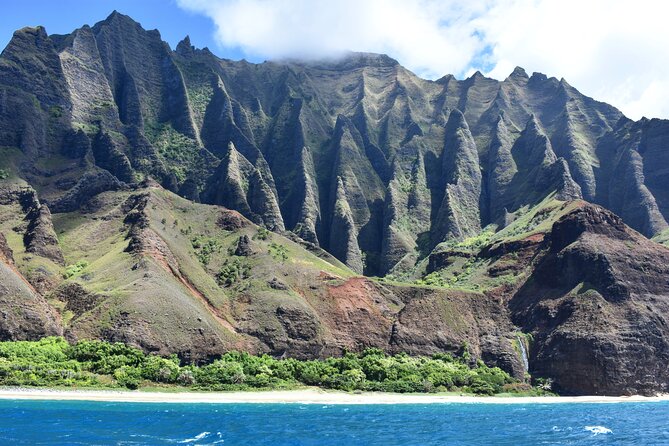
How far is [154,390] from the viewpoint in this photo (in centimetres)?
11719

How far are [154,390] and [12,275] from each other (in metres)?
42.0

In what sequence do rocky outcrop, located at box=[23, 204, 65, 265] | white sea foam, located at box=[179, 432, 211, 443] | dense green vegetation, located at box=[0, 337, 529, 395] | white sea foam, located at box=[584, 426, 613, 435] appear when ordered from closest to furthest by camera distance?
white sea foam, located at box=[179, 432, 211, 443]
white sea foam, located at box=[584, 426, 613, 435]
dense green vegetation, located at box=[0, 337, 529, 395]
rocky outcrop, located at box=[23, 204, 65, 265]

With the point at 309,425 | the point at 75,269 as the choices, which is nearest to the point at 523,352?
the point at 309,425

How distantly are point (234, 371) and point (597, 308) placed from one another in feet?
285

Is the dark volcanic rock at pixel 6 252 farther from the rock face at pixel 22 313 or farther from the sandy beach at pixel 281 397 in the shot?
the sandy beach at pixel 281 397

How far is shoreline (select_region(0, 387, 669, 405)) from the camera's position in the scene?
10788 cm

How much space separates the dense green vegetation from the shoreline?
114 inches

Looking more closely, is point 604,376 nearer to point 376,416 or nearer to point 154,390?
point 376,416

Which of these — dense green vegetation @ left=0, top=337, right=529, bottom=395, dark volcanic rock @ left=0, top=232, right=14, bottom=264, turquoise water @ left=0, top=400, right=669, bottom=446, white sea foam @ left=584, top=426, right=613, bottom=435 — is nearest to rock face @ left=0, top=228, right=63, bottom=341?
dense green vegetation @ left=0, top=337, right=529, bottom=395

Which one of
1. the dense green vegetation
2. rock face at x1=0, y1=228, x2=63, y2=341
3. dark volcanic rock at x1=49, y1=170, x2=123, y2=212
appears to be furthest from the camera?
dark volcanic rock at x1=49, y1=170, x2=123, y2=212

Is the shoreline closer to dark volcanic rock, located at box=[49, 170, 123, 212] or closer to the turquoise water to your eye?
the turquoise water

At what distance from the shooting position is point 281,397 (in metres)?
125

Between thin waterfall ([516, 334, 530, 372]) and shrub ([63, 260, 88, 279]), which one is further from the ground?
shrub ([63, 260, 88, 279])

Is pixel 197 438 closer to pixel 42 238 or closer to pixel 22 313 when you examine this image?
pixel 22 313
